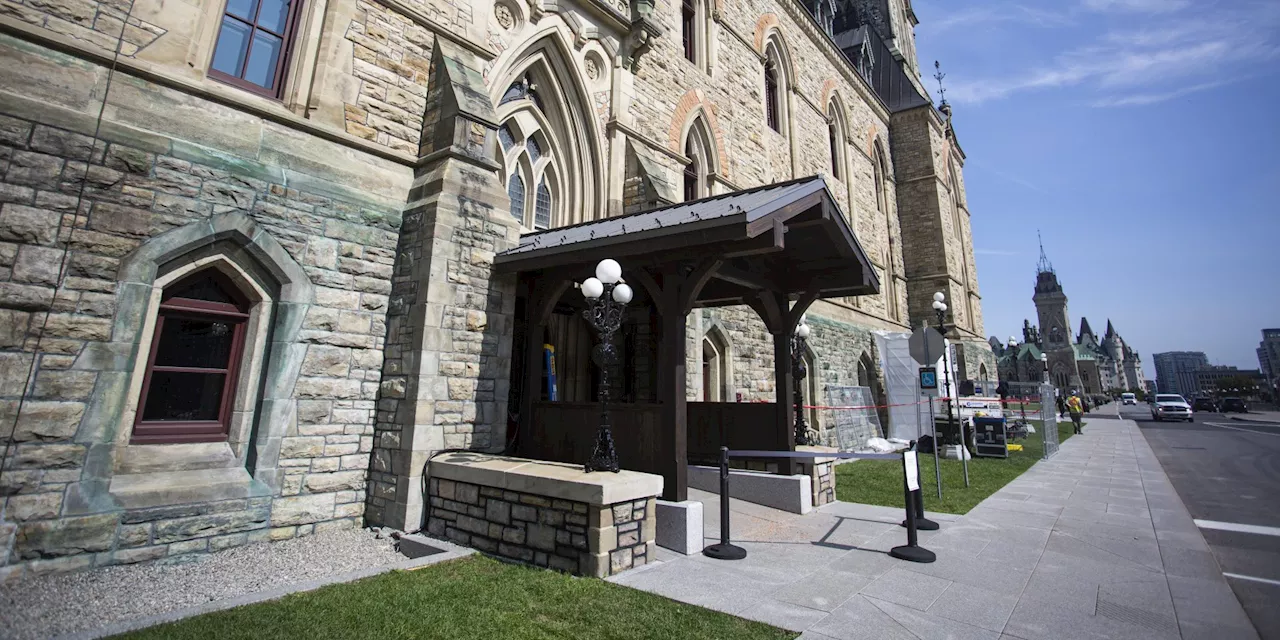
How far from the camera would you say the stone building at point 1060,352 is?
97.2 meters

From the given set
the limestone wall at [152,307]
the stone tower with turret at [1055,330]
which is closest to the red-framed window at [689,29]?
the limestone wall at [152,307]

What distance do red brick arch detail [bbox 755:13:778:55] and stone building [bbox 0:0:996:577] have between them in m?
8.96

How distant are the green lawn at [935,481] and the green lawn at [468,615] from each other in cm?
458

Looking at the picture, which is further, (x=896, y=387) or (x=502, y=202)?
(x=896, y=387)

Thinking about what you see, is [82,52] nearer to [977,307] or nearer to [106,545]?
[106,545]

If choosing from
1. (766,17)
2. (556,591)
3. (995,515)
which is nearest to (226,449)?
(556,591)

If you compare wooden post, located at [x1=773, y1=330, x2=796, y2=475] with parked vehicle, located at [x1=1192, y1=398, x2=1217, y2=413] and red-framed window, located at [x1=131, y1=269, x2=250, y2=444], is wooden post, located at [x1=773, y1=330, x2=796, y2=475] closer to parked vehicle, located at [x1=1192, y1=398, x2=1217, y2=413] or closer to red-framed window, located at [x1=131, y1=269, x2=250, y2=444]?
red-framed window, located at [x1=131, y1=269, x2=250, y2=444]

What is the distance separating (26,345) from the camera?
14.8 ft

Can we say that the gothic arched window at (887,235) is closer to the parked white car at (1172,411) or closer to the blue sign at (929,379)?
the blue sign at (929,379)

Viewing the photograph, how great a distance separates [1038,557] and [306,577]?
22.3 feet

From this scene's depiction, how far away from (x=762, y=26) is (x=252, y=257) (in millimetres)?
16755

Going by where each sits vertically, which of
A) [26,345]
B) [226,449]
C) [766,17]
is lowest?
[226,449]

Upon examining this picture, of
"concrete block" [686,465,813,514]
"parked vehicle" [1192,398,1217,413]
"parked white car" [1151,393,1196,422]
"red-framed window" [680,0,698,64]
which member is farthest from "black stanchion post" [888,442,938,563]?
"parked vehicle" [1192,398,1217,413]

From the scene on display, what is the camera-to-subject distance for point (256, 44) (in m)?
6.64
